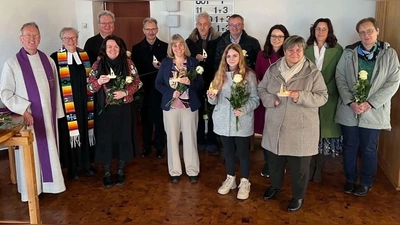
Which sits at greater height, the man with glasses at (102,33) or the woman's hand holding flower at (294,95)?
the man with glasses at (102,33)

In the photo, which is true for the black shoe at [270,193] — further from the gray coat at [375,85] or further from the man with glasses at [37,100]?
the man with glasses at [37,100]

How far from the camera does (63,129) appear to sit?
4.02 meters

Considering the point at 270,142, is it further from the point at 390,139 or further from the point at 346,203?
the point at 390,139

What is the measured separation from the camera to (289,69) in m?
3.25

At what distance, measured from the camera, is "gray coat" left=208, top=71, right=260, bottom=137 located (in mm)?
3545

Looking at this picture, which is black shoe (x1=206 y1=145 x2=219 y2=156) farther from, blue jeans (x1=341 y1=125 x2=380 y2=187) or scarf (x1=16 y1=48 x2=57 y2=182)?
scarf (x1=16 y1=48 x2=57 y2=182)

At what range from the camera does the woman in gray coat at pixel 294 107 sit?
10.5 feet

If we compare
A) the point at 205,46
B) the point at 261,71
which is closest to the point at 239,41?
the point at 205,46

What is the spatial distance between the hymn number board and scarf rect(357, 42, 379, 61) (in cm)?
212

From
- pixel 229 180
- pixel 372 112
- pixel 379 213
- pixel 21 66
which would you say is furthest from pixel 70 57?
pixel 379 213

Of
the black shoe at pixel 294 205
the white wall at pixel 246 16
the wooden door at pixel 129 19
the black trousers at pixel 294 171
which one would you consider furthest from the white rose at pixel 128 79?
the wooden door at pixel 129 19

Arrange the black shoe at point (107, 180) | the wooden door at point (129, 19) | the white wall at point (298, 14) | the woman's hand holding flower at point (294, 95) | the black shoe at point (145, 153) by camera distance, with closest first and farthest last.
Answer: the woman's hand holding flower at point (294, 95)
the black shoe at point (107, 180)
the black shoe at point (145, 153)
the white wall at point (298, 14)
the wooden door at point (129, 19)

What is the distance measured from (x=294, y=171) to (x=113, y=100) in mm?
1592

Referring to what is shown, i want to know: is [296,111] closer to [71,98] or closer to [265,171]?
[265,171]
